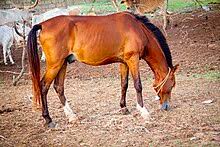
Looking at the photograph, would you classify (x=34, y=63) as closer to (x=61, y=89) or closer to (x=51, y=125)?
(x=61, y=89)

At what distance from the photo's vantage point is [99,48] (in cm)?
831

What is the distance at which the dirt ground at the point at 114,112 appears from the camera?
7.02m

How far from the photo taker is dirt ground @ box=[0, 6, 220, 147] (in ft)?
23.0

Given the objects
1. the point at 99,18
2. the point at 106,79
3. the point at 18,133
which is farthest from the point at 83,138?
the point at 106,79

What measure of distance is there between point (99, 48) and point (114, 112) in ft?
3.67

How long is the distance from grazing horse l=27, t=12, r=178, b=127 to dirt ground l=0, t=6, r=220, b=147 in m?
0.34

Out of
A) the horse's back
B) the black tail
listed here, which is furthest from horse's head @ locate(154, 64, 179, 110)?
the black tail

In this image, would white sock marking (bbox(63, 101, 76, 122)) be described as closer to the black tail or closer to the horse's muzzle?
the black tail

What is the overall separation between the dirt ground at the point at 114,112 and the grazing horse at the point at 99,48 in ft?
1.13

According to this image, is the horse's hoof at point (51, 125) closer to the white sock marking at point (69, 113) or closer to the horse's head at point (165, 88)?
the white sock marking at point (69, 113)

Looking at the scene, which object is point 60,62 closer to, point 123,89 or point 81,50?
point 81,50

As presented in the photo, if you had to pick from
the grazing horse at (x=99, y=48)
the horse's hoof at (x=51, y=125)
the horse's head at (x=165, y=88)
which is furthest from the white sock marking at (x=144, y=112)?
the horse's hoof at (x=51, y=125)

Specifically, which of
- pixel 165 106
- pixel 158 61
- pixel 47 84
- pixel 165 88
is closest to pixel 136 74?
pixel 158 61

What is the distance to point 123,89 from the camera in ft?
28.6
